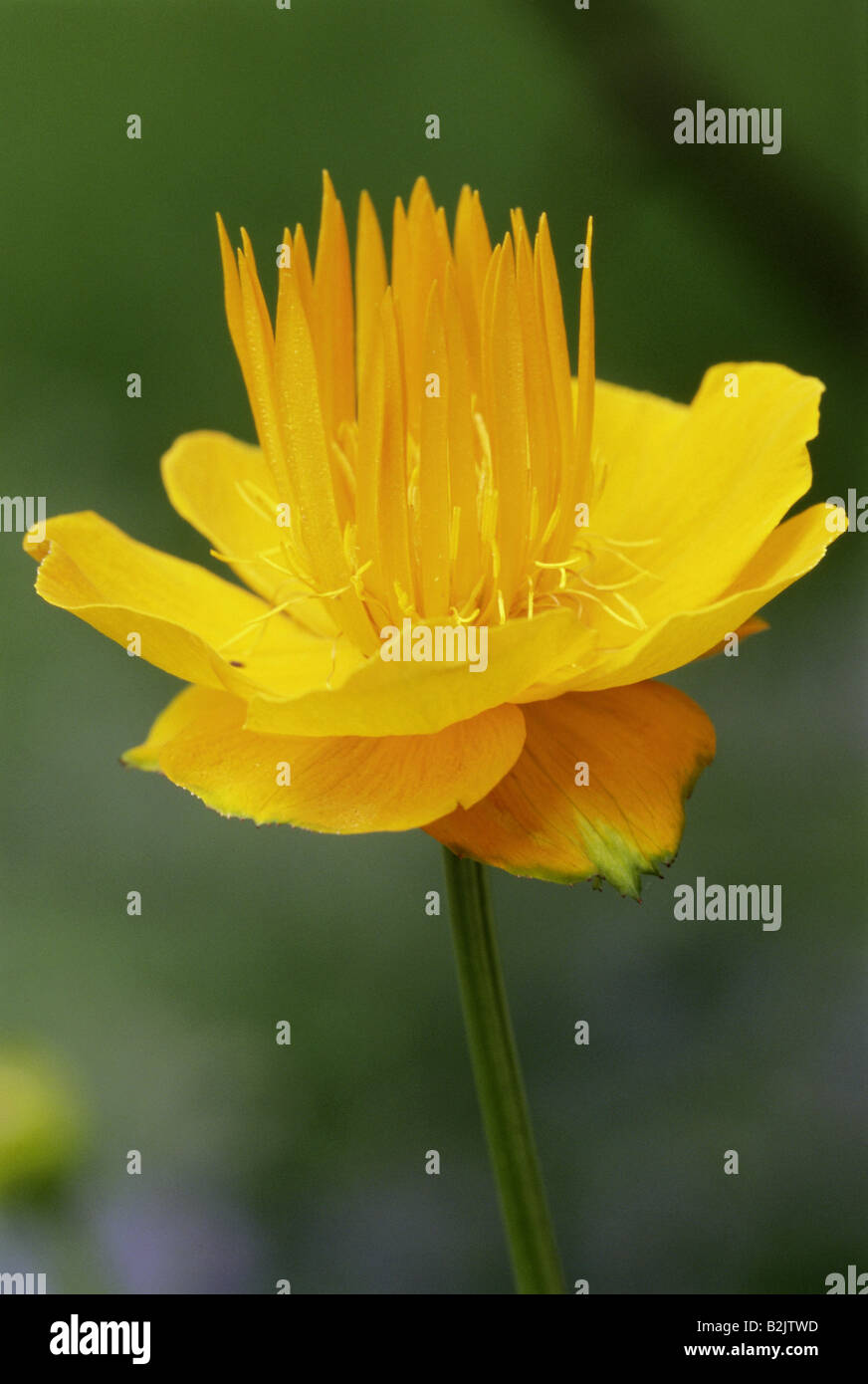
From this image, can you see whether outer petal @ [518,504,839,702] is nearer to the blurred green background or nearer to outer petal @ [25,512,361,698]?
outer petal @ [25,512,361,698]

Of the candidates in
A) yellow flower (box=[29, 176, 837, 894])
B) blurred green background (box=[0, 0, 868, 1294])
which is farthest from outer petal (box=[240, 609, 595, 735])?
blurred green background (box=[0, 0, 868, 1294])

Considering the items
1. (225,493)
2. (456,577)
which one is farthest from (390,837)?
(456,577)

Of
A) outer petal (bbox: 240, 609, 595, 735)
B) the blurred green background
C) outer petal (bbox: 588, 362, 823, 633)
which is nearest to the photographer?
outer petal (bbox: 240, 609, 595, 735)

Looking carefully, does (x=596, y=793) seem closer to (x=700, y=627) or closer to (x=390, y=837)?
(x=700, y=627)

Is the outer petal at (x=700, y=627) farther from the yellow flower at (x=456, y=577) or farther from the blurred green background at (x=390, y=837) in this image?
the blurred green background at (x=390, y=837)
